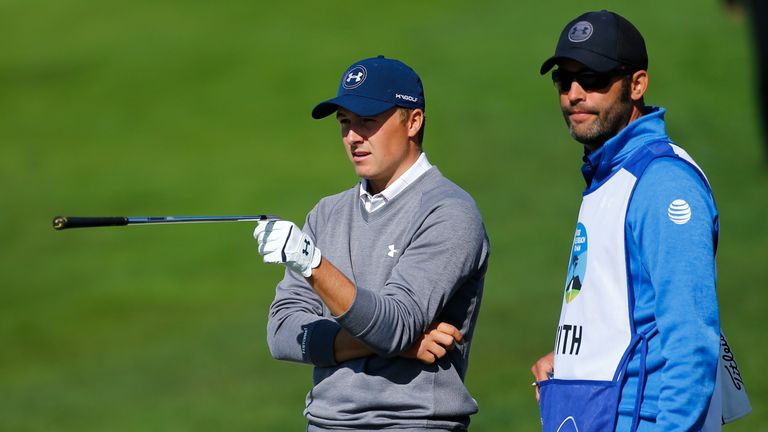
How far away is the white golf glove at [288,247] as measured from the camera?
12.6 feet

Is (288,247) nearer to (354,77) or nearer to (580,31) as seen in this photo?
(354,77)

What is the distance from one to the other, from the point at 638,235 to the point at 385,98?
1156 millimetres

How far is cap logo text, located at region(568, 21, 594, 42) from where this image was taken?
3.83 meters

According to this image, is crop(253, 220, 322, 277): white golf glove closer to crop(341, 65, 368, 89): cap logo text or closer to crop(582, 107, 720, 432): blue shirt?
crop(341, 65, 368, 89): cap logo text

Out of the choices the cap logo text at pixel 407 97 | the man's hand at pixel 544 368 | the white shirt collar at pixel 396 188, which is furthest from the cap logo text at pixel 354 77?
the man's hand at pixel 544 368

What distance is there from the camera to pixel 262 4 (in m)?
33.0

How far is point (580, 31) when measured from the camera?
3852 millimetres

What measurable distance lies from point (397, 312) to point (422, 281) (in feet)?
0.52

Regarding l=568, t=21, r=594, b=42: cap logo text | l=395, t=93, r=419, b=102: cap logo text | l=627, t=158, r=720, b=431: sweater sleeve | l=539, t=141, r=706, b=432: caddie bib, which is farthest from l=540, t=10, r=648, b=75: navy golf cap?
l=395, t=93, r=419, b=102: cap logo text

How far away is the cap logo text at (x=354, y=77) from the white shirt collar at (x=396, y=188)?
348 millimetres

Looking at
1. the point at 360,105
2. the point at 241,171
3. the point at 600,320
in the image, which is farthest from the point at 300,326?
the point at 241,171

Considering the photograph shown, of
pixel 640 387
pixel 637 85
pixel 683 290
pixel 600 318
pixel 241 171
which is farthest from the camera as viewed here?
pixel 241 171

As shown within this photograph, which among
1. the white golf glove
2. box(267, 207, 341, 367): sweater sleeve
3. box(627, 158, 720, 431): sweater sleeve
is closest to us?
box(627, 158, 720, 431): sweater sleeve

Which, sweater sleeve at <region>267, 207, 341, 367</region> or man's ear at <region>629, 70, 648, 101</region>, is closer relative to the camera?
man's ear at <region>629, 70, 648, 101</region>
